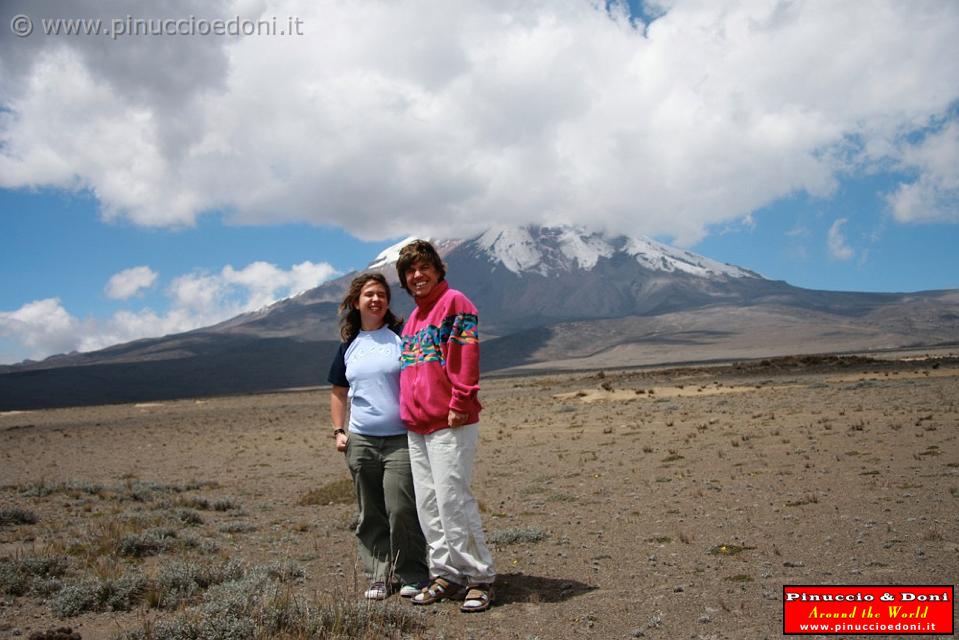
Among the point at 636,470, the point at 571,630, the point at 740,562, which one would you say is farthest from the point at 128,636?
the point at 636,470

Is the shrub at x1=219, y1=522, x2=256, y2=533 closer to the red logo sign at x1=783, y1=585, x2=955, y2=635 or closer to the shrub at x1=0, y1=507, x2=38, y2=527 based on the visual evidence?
the shrub at x1=0, y1=507, x2=38, y2=527

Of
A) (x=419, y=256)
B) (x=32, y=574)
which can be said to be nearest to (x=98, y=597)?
(x=32, y=574)

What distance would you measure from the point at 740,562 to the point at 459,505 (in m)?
2.45

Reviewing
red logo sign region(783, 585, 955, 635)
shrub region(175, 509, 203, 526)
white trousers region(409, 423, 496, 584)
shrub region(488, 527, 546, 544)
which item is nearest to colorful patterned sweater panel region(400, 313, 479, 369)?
white trousers region(409, 423, 496, 584)

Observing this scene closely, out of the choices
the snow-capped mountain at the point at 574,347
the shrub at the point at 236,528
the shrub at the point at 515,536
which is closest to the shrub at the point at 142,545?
the shrub at the point at 236,528

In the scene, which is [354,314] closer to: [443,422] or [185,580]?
[443,422]

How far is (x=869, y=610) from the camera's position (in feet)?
13.7

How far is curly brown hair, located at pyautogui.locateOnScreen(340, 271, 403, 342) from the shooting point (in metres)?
5.18

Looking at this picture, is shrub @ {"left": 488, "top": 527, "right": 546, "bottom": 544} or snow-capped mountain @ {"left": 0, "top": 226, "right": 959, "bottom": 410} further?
snow-capped mountain @ {"left": 0, "top": 226, "right": 959, "bottom": 410}

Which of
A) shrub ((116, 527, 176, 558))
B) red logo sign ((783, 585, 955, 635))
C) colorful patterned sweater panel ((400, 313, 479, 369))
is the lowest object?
red logo sign ((783, 585, 955, 635))

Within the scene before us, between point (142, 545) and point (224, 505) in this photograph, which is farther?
point (224, 505)

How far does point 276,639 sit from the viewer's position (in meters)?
3.75

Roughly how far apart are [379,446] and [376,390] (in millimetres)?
403

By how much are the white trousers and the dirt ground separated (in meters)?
0.31
